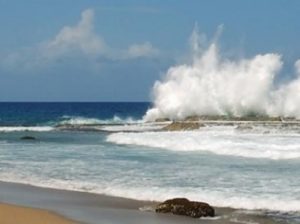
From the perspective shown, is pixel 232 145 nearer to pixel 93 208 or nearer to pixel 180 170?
pixel 180 170

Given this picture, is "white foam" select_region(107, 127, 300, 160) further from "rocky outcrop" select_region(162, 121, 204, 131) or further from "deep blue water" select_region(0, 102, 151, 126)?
"deep blue water" select_region(0, 102, 151, 126)

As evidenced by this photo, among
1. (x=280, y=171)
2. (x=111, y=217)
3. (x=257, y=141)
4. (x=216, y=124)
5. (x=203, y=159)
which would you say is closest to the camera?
(x=111, y=217)

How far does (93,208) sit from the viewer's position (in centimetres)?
1235

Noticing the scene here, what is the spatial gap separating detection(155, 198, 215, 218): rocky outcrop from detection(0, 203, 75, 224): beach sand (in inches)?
69.7

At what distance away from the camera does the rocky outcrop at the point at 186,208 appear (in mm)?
11547

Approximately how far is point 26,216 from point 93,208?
147 cm

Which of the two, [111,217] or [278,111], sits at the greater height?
[278,111]

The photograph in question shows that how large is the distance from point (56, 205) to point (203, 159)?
30.3ft

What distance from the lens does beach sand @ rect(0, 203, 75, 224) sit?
10.9m

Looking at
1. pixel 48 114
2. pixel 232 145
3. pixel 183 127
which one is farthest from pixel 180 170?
pixel 48 114

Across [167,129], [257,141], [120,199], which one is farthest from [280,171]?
[167,129]

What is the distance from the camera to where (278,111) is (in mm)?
48531

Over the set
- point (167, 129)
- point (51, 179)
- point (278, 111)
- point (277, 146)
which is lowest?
point (51, 179)

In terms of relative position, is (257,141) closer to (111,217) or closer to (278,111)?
(111,217)
